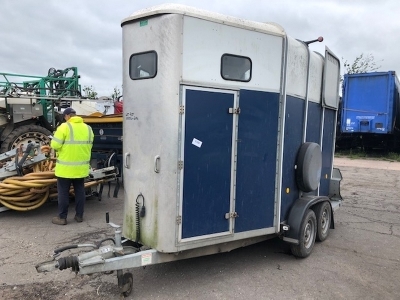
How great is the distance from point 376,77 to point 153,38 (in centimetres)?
1406

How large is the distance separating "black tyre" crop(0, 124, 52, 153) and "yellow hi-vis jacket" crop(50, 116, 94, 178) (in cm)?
431

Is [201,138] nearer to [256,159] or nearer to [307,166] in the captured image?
[256,159]

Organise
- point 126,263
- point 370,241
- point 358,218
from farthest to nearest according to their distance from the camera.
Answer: point 358,218 → point 370,241 → point 126,263

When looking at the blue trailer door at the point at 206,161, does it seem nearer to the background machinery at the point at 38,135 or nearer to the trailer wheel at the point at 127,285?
the trailer wheel at the point at 127,285

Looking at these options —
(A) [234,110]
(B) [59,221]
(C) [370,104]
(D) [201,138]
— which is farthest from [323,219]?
(C) [370,104]

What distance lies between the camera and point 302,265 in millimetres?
4418

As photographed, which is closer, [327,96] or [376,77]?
[327,96]

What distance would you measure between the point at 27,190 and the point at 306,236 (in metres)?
4.22

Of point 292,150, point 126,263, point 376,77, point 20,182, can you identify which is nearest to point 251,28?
point 292,150

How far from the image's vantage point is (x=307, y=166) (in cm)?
464

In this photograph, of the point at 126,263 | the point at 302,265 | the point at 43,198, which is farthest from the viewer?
the point at 43,198

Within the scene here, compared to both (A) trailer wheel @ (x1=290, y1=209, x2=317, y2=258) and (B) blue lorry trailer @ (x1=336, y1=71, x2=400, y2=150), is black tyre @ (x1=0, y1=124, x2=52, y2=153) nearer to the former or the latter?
(A) trailer wheel @ (x1=290, y1=209, x2=317, y2=258)

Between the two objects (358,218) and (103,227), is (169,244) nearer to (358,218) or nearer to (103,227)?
(103,227)

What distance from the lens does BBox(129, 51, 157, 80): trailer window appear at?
11.7ft
